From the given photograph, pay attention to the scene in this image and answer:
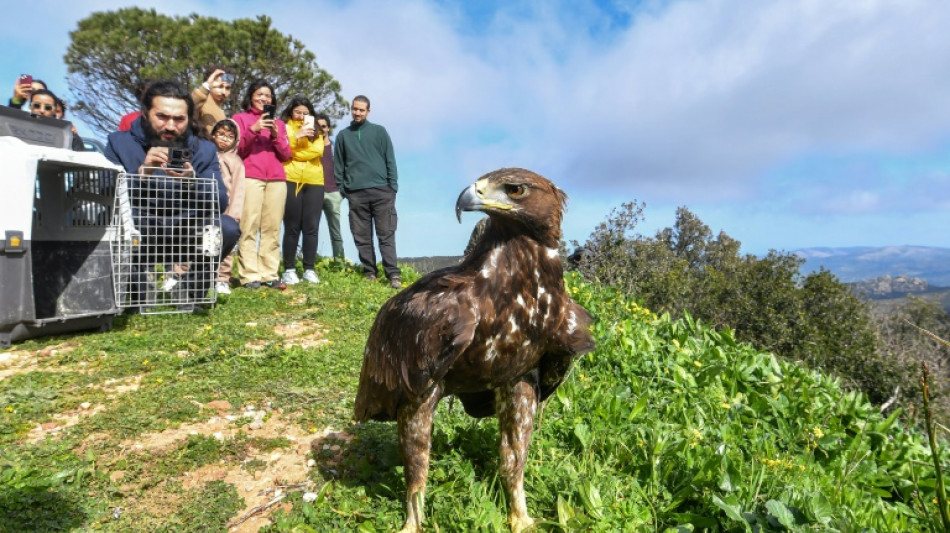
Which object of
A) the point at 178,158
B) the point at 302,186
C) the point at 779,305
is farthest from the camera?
the point at 779,305

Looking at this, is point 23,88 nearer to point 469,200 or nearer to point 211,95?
point 211,95

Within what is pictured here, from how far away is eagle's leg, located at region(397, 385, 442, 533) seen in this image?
238 centimetres

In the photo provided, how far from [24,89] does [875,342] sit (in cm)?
2760

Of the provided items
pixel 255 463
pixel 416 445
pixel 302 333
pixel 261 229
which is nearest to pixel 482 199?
pixel 416 445

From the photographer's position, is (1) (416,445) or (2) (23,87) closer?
(1) (416,445)

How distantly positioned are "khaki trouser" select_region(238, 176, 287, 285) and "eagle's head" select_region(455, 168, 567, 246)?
6364mm

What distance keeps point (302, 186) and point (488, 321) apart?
683 cm

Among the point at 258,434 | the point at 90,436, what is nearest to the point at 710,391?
the point at 258,434

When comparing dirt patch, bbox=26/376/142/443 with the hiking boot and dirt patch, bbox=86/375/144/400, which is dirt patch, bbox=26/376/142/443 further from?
the hiking boot

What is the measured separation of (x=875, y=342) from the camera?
22578 millimetres

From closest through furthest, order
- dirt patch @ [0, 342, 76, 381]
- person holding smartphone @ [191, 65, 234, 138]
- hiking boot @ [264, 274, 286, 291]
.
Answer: dirt patch @ [0, 342, 76, 381]
person holding smartphone @ [191, 65, 234, 138]
hiking boot @ [264, 274, 286, 291]

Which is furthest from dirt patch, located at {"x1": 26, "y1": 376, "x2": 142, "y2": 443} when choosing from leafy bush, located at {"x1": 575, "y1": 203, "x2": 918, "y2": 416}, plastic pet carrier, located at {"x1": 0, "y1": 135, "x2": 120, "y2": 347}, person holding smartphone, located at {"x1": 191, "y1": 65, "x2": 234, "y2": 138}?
leafy bush, located at {"x1": 575, "y1": 203, "x2": 918, "y2": 416}

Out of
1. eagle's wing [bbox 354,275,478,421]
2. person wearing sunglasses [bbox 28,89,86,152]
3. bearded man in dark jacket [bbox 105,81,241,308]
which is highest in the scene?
person wearing sunglasses [bbox 28,89,86,152]

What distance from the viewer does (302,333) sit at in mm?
5879
